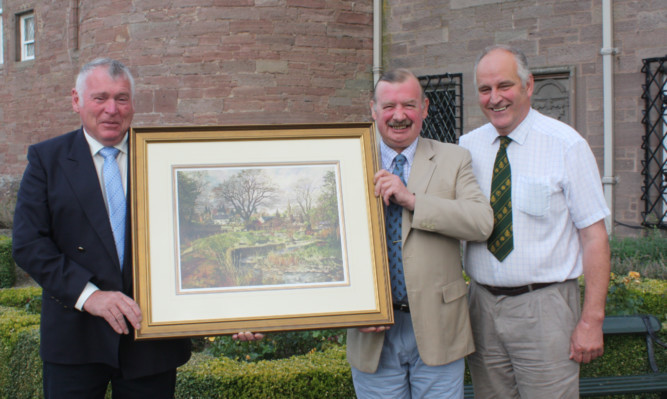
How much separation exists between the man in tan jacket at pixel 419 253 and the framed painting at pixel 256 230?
0.14m

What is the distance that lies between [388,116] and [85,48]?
31.5 ft

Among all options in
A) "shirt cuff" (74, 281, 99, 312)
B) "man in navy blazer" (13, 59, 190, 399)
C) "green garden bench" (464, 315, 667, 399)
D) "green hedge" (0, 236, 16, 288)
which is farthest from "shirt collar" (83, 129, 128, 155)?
"green hedge" (0, 236, 16, 288)

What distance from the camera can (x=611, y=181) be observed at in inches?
320

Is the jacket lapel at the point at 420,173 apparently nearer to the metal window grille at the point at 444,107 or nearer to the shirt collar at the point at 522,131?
the shirt collar at the point at 522,131

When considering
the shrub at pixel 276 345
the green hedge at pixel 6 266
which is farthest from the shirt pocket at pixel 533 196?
the green hedge at pixel 6 266

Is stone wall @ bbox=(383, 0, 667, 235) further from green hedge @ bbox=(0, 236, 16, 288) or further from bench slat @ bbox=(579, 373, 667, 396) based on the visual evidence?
green hedge @ bbox=(0, 236, 16, 288)

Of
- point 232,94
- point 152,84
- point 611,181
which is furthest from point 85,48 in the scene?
point 611,181

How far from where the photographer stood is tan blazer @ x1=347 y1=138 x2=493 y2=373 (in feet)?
7.14

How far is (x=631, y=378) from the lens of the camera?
3.58 meters

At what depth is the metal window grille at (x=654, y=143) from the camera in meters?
7.94

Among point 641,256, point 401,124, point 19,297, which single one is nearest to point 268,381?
point 401,124

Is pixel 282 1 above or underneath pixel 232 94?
above

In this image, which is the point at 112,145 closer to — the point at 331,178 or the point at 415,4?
the point at 331,178

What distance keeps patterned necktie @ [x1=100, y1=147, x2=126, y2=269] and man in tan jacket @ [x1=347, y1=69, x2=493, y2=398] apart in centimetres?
106
